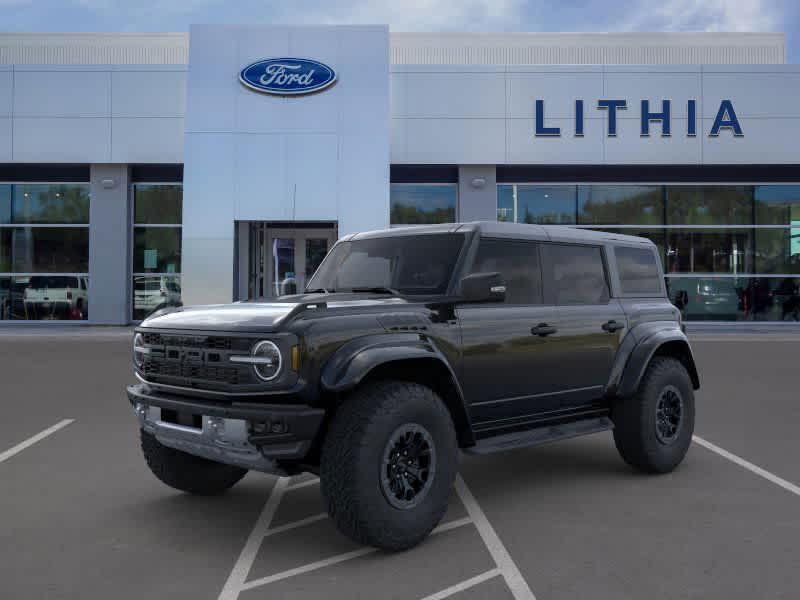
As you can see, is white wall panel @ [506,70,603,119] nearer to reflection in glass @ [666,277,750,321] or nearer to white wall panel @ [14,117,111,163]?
reflection in glass @ [666,277,750,321]

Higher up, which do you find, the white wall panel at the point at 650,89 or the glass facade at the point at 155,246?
the white wall panel at the point at 650,89

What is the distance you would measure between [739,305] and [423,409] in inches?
842

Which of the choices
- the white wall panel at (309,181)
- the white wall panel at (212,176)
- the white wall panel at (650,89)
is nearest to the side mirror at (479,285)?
the white wall panel at (309,181)

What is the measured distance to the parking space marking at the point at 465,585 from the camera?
368 cm

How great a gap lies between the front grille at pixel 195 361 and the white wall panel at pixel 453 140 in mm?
17339

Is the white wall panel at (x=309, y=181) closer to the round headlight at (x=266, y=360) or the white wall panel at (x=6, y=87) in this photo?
the white wall panel at (x=6, y=87)

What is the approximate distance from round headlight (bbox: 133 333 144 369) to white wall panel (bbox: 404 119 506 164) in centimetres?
1714

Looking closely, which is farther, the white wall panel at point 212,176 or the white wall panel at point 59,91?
the white wall panel at point 59,91

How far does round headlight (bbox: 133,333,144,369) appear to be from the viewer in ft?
16.2

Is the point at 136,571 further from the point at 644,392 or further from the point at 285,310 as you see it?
the point at 644,392

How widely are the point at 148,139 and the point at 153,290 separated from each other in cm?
441

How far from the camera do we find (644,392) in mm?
5969

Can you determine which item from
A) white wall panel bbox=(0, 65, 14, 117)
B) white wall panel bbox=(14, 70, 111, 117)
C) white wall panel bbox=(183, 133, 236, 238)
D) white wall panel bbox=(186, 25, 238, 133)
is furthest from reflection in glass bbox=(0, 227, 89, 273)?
white wall panel bbox=(186, 25, 238, 133)

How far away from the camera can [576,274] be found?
5934 millimetres
